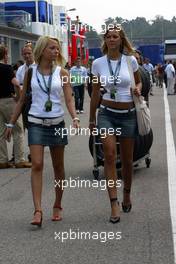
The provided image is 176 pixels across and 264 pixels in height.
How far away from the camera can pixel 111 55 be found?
23.5 ft

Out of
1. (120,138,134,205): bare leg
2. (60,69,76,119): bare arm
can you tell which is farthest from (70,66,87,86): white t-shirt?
(60,69,76,119): bare arm

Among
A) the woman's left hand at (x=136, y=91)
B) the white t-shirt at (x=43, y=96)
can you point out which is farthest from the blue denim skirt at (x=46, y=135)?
the woman's left hand at (x=136, y=91)

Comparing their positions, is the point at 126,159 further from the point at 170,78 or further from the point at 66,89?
the point at 170,78

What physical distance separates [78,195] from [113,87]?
2073mm

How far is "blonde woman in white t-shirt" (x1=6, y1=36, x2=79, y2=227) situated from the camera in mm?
6957

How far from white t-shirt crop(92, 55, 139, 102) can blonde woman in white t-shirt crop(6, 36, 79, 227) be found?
336 millimetres

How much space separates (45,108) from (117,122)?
2.47 ft

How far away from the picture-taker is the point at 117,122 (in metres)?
7.20

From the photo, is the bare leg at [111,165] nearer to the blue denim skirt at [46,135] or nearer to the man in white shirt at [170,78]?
the blue denim skirt at [46,135]

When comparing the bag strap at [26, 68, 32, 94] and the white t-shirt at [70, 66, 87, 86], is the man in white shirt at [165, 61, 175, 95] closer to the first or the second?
the white t-shirt at [70, 66, 87, 86]

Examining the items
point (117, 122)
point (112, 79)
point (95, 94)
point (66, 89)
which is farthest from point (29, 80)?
point (117, 122)

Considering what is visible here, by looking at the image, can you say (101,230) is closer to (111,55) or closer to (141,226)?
(141,226)

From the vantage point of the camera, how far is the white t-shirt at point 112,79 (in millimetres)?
7094

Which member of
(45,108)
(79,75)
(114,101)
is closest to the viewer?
(45,108)
